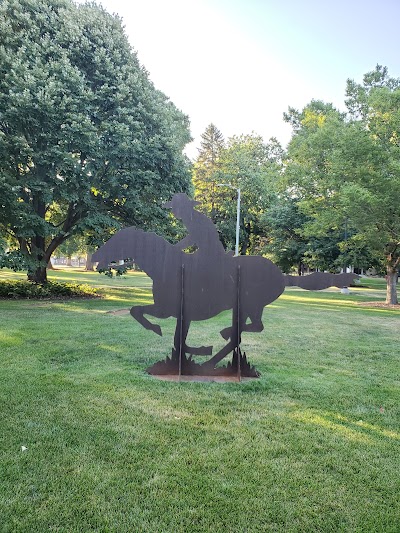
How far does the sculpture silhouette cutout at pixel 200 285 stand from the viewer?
19.0 feet

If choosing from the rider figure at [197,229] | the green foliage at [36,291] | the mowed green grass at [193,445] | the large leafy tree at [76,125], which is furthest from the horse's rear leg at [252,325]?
the green foliage at [36,291]

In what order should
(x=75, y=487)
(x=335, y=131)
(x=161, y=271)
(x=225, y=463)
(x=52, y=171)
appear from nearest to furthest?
(x=75, y=487)
(x=225, y=463)
(x=161, y=271)
(x=52, y=171)
(x=335, y=131)

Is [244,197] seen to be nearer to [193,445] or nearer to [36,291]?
[36,291]

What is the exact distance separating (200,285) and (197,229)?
32.9 inches

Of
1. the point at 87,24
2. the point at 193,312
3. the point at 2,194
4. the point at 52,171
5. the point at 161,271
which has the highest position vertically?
the point at 87,24

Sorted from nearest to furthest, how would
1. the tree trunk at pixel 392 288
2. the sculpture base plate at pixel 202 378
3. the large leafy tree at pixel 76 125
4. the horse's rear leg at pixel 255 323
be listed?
→ 1. the sculpture base plate at pixel 202 378
2. the horse's rear leg at pixel 255 323
3. the large leafy tree at pixel 76 125
4. the tree trunk at pixel 392 288

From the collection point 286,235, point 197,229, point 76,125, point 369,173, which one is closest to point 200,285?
point 197,229

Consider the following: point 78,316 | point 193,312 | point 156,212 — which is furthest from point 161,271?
point 156,212

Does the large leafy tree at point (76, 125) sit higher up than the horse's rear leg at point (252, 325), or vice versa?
the large leafy tree at point (76, 125)

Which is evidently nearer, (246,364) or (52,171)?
(246,364)

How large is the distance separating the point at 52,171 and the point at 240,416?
1069 centimetres

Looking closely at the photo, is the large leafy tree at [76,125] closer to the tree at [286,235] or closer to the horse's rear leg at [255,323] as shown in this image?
the horse's rear leg at [255,323]

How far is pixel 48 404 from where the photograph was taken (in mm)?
4457

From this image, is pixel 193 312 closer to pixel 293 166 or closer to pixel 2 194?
pixel 2 194
